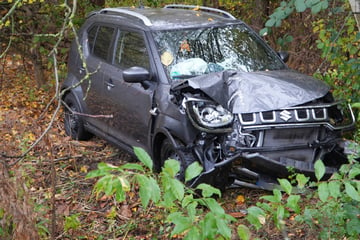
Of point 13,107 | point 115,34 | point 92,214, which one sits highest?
point 115,34

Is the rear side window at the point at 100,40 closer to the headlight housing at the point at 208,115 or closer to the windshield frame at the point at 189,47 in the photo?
the windshield frame at the point at 189,47

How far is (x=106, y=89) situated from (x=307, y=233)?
3365mm

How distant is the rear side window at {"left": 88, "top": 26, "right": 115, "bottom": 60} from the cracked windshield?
3.47ft

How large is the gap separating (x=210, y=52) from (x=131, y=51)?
1.00 metres

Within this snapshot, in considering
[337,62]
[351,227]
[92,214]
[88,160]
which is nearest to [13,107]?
[88,160]

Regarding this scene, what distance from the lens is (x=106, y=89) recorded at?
7.03 meters

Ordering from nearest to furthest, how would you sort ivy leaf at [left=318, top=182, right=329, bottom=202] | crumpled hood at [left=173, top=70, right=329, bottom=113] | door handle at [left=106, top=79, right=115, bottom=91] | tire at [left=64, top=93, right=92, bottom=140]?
ivy leaf at [left=318, top=182, right=329, bottom=202], crumpled hood at [left=173, top=70, right=329, bottom=113], door handle at [left=106, top=79, right=115, bottom=91], tire at [left=64, top=93, right=92, bottom=140]

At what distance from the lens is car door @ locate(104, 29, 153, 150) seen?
6277 mm

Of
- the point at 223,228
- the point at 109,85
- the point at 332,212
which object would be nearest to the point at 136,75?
the point at 109,85

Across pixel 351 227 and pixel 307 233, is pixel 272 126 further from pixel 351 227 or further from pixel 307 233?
pixel 351 227

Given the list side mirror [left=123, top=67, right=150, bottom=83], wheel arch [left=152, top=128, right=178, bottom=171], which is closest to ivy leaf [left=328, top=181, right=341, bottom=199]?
wheel arch [left=152, top=128, right=178, bottom=171]

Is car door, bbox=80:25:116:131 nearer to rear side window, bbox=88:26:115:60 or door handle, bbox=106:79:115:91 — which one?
rear side window, bbox=88:26:115:60

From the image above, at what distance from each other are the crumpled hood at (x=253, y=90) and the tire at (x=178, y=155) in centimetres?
62

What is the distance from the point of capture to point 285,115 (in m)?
5.30
